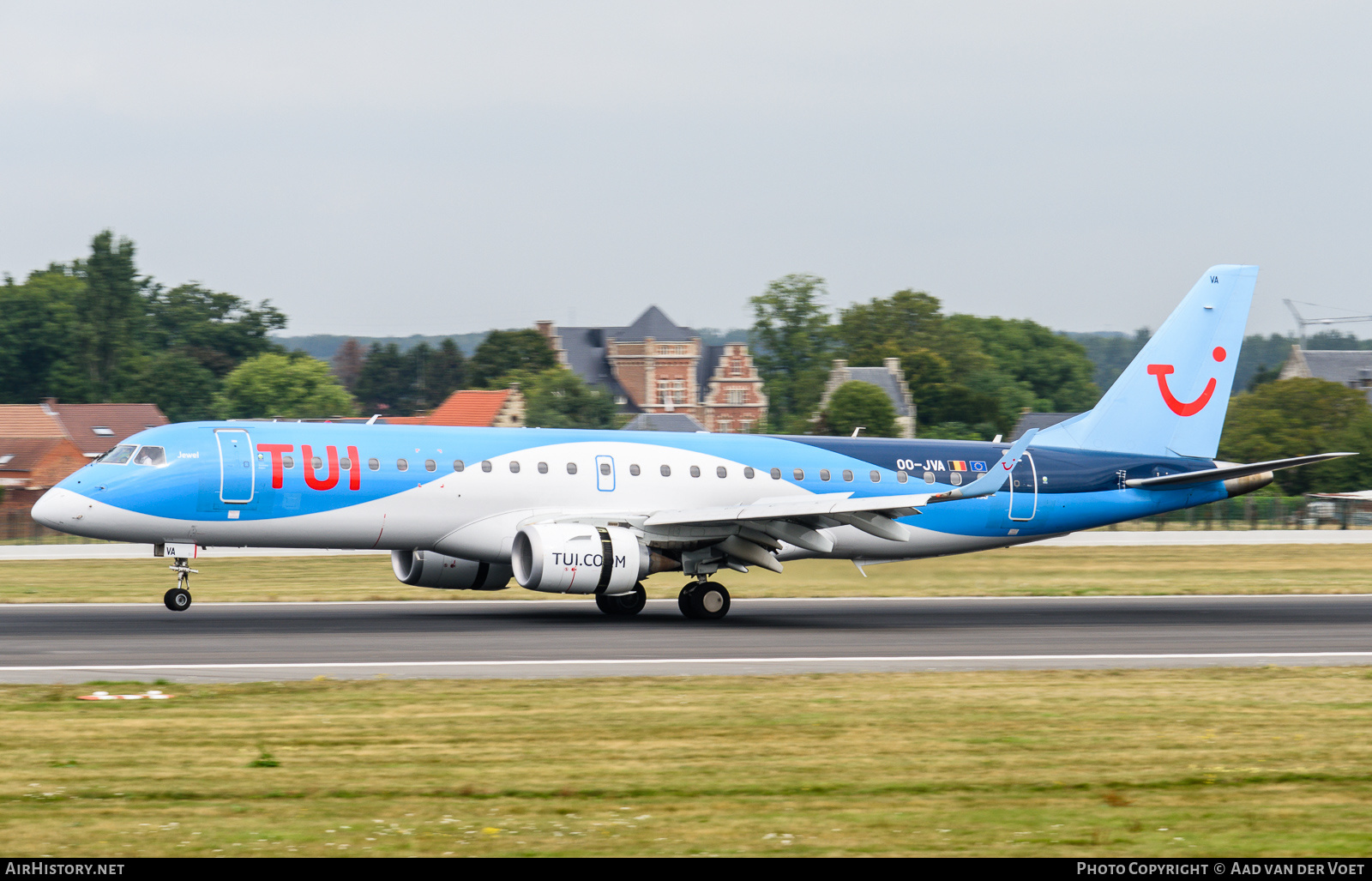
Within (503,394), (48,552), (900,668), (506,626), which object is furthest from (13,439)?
(900,668)

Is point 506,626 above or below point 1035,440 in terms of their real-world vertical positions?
below

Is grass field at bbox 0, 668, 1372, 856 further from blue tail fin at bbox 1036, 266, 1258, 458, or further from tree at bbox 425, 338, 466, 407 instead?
tree at bbox 425, 338, 466, 407

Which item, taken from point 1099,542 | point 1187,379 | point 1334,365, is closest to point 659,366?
point 1334,365

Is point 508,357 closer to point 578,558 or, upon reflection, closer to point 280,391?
point 280,391

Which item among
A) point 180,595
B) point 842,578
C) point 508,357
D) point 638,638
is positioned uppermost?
point 508,357

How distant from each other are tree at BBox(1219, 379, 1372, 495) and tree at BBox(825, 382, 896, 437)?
87.2 feet

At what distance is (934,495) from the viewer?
2708 centimetres

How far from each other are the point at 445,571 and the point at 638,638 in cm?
617

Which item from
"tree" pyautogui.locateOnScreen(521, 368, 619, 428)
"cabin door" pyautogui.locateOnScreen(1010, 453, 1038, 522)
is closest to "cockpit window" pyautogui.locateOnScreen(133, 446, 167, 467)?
"cabin door" pyautogui.locateOnScreen(1010, 453, 1038, 522)

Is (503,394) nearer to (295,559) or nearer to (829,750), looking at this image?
(295,559)

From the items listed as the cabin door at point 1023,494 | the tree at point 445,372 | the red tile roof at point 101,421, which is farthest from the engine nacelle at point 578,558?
the tree at point 445,372

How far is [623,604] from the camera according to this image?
99.4 ft

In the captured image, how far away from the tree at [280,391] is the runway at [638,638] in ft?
371

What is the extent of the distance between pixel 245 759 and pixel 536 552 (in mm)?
13605
